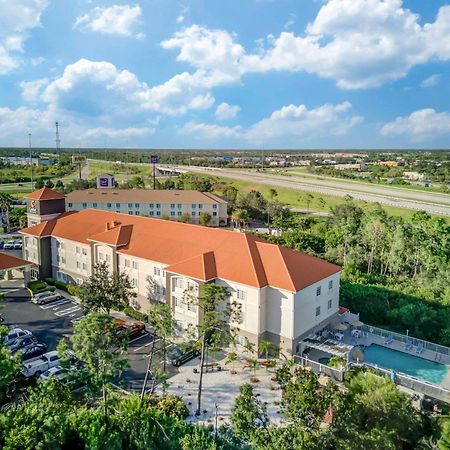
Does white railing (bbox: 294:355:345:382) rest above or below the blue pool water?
above

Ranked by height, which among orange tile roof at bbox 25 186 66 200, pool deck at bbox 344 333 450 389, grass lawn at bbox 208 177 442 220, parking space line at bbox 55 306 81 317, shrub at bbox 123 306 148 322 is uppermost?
orange tile roof at bbox 25 186 66 200

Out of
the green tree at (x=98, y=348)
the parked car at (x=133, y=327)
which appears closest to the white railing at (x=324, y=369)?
the green tree at (x=98, y=348)

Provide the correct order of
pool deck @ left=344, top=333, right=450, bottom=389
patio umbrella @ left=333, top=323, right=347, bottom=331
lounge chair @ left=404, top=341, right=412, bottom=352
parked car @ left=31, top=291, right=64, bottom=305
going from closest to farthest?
pool deck @ left=344, top=333, right=450, bottom=389 < lounge chair @ left=404, top=341, right=412, bottom=352 < patio umbrella @ left=333, top=323, right=347, bottom=331 < parked car @ left=31, top=291, right=64, bottom=305

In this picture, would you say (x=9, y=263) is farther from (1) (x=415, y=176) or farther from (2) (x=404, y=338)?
(1) (x=415, y=176)

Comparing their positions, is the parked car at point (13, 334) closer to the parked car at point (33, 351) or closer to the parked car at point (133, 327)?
the parked car at point (33, 351)

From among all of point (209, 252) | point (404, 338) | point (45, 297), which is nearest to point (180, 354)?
point (209, 252)

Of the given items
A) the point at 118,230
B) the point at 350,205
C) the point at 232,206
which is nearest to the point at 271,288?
the point at 118,230

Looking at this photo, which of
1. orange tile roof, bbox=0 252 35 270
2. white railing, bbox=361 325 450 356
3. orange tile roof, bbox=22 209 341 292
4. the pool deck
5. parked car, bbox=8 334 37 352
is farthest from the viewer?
orange tile roof, bbox=0 252 35 270

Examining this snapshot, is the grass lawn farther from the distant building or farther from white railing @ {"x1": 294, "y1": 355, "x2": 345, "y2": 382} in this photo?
the distant building

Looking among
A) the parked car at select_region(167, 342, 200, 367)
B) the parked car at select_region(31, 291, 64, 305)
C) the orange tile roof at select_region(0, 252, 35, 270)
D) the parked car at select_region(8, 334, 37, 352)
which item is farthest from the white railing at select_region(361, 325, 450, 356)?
the orange tile roof at select_region(0, 252, 35, 270)
